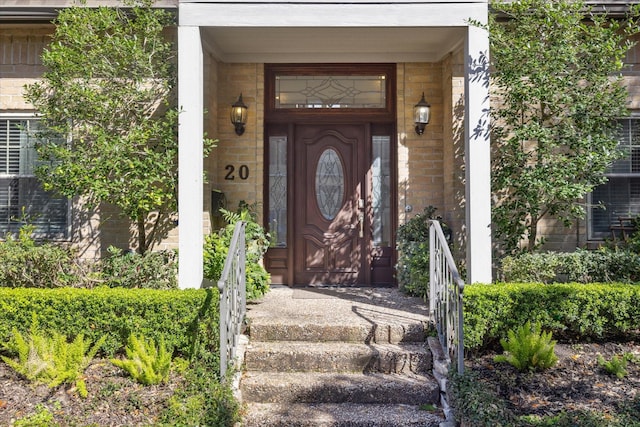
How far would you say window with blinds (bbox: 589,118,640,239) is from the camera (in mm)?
6461

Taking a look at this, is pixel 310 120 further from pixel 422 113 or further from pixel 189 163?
pixel 189 163

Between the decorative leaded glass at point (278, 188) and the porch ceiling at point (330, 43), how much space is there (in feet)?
3.56

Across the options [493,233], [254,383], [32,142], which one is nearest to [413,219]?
[493,233]

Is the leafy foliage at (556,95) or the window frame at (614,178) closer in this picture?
the leafy foliage at (556,95)

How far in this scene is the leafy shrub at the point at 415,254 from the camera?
6047 mm

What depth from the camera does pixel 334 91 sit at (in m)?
7.06

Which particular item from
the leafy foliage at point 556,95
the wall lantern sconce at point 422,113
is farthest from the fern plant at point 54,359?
the wall lantern sconce at point 422,113

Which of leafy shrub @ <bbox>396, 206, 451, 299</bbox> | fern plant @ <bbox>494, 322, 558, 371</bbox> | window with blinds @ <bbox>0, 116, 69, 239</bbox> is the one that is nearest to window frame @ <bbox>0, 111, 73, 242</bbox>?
window with blinds @ <bbox>0, 116, 69, 239</bbox>

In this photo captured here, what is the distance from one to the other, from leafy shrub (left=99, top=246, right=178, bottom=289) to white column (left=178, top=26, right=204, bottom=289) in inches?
19.4

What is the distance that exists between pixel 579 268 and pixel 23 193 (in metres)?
6.26

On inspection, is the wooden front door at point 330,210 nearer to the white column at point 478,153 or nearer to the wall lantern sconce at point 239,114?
the wall lantern sconce at point 239,114

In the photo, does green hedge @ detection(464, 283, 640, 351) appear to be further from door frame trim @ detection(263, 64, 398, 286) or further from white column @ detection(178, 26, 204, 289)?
white column @ detection(178, 26, 204, 289)

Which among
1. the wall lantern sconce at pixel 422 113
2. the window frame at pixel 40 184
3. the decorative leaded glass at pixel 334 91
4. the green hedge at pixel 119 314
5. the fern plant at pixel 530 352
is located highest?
the decorative leaded glass at pixel 334 91

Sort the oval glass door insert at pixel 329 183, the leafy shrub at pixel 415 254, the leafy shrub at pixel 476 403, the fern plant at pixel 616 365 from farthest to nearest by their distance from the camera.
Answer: the oval glass door insert at pixel 329 183 < the leafy shrub at pixel 415 254 < the fern plant at pixel 616 365 < the leafy shrub at pixel 476 403
